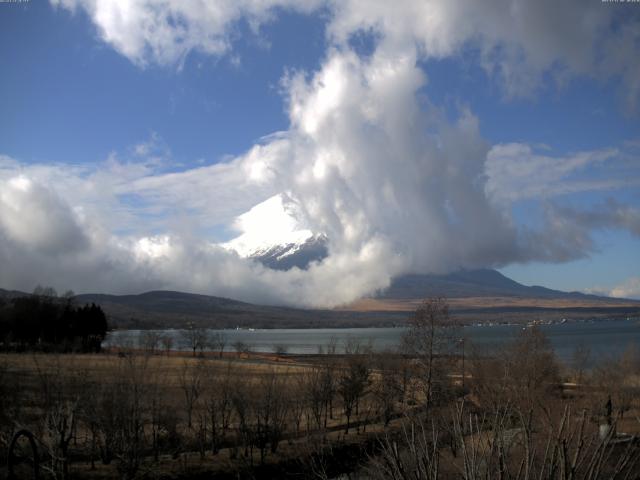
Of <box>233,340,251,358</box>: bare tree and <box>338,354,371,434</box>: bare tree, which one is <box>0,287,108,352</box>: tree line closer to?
<box>233,340,251,358</box>: bare tree

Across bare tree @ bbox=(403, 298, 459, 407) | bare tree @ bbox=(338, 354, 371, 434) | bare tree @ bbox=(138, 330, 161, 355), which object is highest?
bare tree @ bbox=(403, 298, 459, 407)

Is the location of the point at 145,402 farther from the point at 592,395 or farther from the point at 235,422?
the point at 592,395

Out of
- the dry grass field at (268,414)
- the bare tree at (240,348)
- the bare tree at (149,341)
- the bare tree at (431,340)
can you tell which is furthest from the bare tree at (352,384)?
the bare tree at (240,348)

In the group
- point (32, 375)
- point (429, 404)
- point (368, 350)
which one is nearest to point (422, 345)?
point (429, 404)

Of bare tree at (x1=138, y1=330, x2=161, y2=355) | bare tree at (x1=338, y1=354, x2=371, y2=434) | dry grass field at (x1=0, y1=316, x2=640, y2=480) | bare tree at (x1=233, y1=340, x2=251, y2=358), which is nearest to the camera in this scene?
dry grass field at (x1=0, y1=316, x2=640, y2=480)

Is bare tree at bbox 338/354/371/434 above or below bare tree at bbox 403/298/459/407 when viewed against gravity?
below

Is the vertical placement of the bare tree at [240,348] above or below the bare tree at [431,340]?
below

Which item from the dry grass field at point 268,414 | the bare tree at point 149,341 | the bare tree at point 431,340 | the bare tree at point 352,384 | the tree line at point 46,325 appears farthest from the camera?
the tree line at point 46,325

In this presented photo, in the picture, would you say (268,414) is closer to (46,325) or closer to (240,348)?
(46,325)

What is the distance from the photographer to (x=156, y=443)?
30844mm

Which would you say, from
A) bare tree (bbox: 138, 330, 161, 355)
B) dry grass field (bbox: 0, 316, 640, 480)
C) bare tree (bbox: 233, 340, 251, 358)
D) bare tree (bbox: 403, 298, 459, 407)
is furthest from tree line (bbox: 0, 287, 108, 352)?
bare tree (bbox: 403, 298, 459, 407)

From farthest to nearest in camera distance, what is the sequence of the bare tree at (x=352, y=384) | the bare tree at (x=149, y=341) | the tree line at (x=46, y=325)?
the tree line at (x=46, y=325)
the bare tree at (x=149, y=341)
the bare tree at (x=352, y=384)

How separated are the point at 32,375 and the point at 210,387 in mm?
26284

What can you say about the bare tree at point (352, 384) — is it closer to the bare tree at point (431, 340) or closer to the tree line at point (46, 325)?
the bare tree at point (431, 340)
